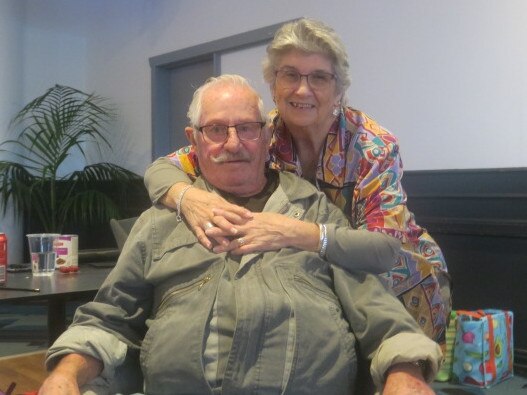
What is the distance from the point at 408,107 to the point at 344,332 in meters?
2.39

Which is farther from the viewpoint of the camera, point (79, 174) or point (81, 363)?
point (79, 174)

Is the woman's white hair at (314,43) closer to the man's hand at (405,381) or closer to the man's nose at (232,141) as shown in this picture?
the man's nose at (232,141)

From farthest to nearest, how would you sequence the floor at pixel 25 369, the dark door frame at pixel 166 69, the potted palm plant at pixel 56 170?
1. the potted palm plant at pixel 56 170
2. the dark door frame at pixel 166 69
3. the floor at pixel 25 369

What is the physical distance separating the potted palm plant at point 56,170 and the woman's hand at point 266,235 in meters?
4.00

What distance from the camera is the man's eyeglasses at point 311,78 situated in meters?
1.75

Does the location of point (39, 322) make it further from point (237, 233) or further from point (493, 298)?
point (237, 233)

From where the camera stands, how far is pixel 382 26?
3.65m

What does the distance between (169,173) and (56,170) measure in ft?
13.4

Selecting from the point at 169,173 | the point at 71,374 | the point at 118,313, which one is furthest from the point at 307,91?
the point at 71,374

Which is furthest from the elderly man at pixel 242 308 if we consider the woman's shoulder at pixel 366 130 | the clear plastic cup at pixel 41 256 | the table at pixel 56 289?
the clear plastic cup at pixel 41 256

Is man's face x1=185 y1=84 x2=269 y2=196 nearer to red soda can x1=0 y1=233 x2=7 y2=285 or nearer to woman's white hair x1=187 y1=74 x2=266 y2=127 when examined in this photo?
woman's white hair x1=187 y1=74 x2=266 y2=127

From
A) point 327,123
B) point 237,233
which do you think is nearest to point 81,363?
point 237,233

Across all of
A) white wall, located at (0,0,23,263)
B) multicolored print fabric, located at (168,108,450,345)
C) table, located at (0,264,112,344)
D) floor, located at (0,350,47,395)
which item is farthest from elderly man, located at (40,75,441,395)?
white wall, located at (0,0,23,263)

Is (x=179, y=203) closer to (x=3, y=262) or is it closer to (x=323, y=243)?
(x=323, y=243)
